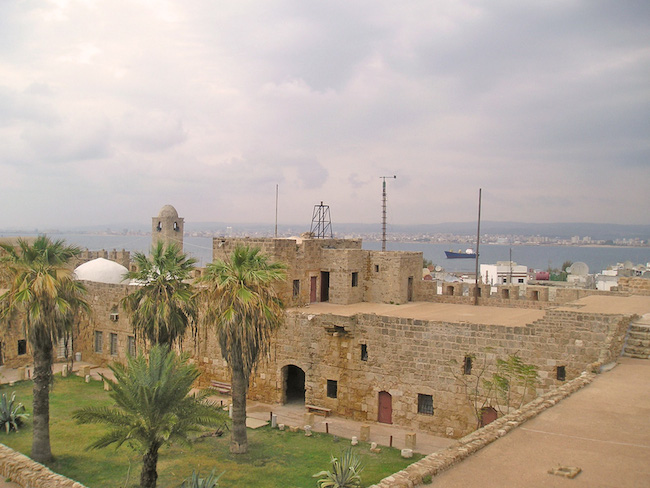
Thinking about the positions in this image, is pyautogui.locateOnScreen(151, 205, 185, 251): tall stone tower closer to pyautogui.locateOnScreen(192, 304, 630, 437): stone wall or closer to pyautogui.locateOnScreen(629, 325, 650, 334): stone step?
pyautogui.locateOnScreen(192, 304, 630, 437): stone wall

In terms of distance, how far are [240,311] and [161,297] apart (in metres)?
3.10

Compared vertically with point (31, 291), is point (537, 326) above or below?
below

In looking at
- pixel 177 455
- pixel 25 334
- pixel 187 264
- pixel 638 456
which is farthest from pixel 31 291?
pixel 638 456

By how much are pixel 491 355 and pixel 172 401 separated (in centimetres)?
932

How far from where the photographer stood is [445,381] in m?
17.2

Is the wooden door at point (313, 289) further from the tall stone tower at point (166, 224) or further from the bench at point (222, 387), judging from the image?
the tall stone tower at point (166, 224)

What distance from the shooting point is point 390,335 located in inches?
715

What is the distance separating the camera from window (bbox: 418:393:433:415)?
57.5 feet

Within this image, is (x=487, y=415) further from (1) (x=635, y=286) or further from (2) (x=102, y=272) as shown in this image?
(2) (x=102, y=272)

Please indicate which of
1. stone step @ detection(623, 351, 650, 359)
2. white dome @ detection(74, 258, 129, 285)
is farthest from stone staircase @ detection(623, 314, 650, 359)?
white dome @ detection(74, 258, 129, 285)

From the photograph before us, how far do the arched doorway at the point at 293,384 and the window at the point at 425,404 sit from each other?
4.97 metres

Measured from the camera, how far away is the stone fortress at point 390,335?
625 inches

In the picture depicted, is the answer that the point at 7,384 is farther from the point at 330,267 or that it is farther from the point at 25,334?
the point at 330,267

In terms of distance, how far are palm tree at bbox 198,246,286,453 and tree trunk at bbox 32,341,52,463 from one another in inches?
162
